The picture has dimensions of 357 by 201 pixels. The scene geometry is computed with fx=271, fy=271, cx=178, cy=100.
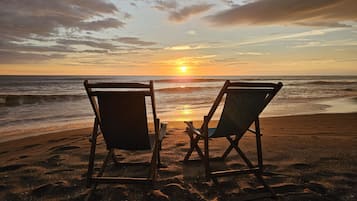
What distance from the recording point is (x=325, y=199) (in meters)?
2.88

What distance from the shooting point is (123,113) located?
314 cm

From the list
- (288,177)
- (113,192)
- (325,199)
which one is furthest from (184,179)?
(325,199)

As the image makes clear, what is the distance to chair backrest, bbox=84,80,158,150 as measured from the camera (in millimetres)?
2998

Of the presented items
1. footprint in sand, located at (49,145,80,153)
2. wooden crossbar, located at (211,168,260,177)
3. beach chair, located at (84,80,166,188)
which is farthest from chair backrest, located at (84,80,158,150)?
footprint in sand, located at (49,145,80,153)

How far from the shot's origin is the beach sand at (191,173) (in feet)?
10.0

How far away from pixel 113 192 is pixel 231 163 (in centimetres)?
184

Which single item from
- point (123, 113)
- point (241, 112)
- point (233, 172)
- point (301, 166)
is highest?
point (123, 113)

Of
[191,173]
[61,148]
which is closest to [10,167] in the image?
Result: [61,148]

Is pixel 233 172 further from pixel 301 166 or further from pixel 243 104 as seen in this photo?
pixel 301 166

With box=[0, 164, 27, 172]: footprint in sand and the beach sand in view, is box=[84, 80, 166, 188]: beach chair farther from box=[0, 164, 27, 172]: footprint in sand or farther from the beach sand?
box=[0, 164, 27, 172]: footprint in sand

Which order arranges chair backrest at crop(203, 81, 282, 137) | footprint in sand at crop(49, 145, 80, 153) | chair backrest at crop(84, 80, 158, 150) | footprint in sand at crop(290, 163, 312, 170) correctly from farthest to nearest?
footprint in sand at crop(49, 145, 80, 153)
footprint in sand at crop(290, 163, 312, 170)
chair backrest at crop(203, 81, 282, 137)
chair backrest at crop(84, 80, 158, 150)

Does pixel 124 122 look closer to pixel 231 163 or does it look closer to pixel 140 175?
pixel 140 175

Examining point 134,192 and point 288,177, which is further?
point 288,177

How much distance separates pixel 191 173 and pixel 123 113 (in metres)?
1.30
